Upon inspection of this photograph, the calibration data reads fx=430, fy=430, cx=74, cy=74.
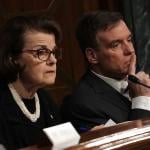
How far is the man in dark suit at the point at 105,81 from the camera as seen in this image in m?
1.87

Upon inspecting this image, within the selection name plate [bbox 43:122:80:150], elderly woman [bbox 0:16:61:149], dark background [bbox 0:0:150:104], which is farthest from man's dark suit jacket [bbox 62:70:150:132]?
dark background [bbox 0:0:150:104]

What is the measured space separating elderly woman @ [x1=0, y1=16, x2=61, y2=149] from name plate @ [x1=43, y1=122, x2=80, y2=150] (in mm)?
745

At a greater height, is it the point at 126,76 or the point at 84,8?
the point at 84,8

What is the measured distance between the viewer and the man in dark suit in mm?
1865

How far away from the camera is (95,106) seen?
1.87m

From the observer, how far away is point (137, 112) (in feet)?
6.10

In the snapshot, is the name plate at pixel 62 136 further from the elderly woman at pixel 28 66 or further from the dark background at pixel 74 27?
the dark background at pixel 74 27

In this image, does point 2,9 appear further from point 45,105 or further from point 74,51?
point 45,105

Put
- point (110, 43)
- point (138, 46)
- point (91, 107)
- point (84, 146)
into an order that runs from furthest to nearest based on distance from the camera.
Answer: point (138, 46), point (110, 43), point (91, 107), point (84, 146)

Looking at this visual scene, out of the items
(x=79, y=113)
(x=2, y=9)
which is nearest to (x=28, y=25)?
(x=79, y=113)

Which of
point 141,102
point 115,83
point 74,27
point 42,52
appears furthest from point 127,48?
point 74,27

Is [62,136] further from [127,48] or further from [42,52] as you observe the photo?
[127,48]

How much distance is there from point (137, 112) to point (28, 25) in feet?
1.96

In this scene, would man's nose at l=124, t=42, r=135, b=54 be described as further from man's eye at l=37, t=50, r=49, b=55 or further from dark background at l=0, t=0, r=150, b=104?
dark background at l=0, t=0, r=150, b=104
